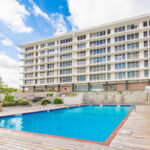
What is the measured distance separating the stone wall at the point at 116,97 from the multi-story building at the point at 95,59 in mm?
4349

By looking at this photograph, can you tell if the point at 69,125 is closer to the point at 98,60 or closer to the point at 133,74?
the point at 133,74

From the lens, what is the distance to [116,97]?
27109 millimetres

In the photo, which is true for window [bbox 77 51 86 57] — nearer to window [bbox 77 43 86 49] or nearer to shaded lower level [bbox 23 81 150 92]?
window [bbox 77 43 86 49]

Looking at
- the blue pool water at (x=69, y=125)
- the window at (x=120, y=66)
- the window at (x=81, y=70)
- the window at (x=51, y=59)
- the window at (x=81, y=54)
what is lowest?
the blue pool water at (x=69, y=125)

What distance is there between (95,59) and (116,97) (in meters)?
11.2

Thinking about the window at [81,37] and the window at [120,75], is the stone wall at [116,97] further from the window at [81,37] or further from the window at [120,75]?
the window at [81,37]

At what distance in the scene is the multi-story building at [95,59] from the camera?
2964 cm

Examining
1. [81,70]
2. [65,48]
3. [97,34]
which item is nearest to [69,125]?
[81,70]

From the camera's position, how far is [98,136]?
7285 mm

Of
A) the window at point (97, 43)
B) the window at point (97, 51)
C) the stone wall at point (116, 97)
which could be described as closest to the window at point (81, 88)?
the stone wall at point (116, 97)

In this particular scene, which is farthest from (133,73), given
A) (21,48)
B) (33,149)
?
(21,48)

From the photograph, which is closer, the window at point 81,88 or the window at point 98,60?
the window at point 98,60

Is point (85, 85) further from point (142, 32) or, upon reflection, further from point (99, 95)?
point (142, 32)

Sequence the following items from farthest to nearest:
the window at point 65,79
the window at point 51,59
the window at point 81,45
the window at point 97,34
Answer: the window at point 51,59
the window at point 65,79
the window at point 81,45
the window at point 97,34
